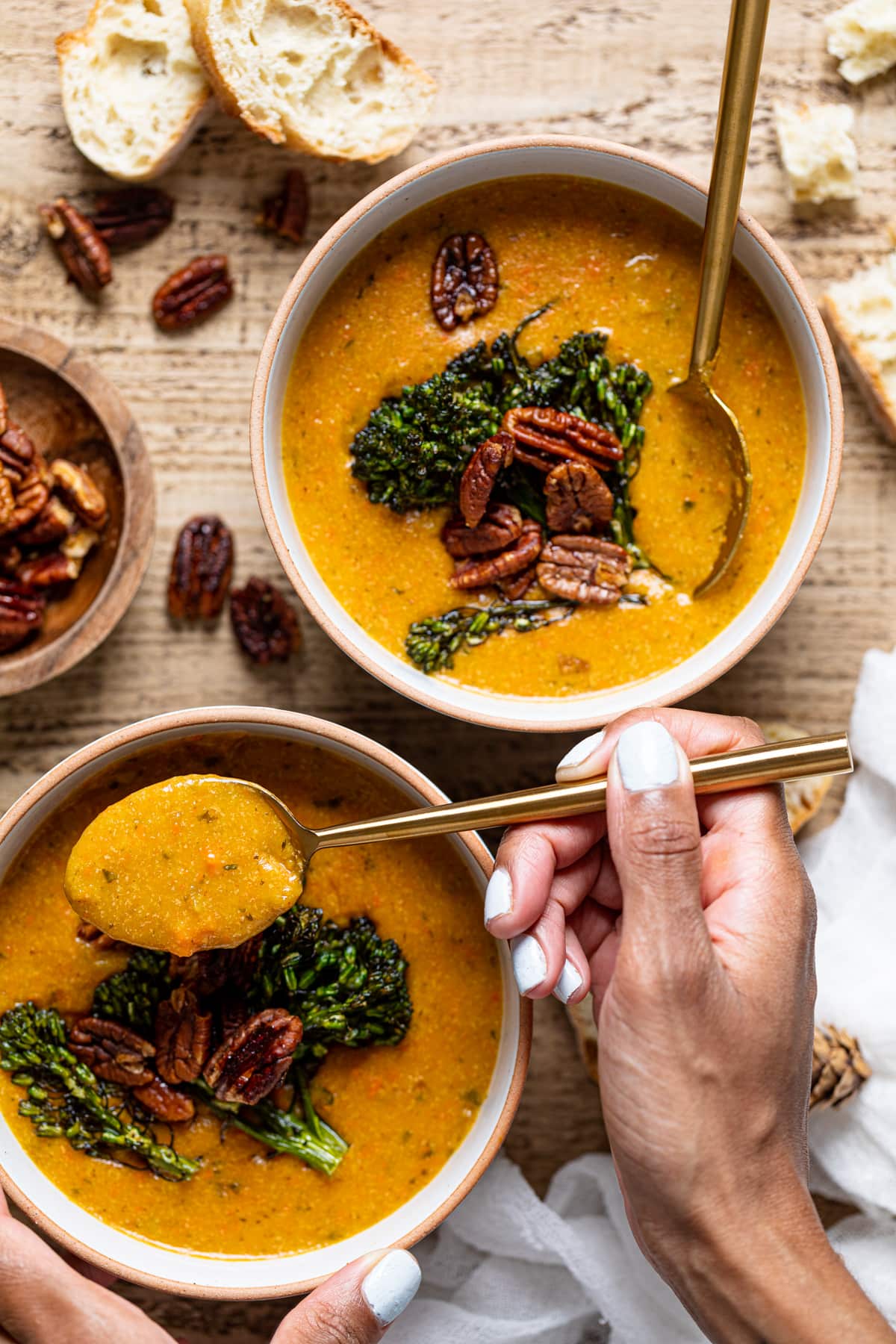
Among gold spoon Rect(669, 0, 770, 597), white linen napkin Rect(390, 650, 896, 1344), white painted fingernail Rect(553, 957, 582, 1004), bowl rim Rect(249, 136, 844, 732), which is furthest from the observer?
white linen napkin Rect(390, 650, 896, 1344)

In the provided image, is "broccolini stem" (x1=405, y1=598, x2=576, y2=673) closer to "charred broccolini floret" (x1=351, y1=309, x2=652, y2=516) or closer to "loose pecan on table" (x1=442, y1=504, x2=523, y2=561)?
"loose pecan on table" (x1=442, y1=504, x2=523, y2=561)

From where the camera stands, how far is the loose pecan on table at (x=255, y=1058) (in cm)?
204

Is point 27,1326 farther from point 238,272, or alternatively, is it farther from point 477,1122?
point 238,272

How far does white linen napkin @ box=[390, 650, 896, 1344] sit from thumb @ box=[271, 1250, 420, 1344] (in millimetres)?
441

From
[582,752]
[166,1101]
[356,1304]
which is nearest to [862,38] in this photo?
[582,752]

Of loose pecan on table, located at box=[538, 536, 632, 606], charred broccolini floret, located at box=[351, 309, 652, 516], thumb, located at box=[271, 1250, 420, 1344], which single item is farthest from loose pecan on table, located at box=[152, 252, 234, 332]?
thumb, located at box=[271, 1250, 420, 1344]

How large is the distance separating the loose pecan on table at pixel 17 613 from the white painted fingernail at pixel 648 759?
1.26 metres

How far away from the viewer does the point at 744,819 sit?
1.86 m

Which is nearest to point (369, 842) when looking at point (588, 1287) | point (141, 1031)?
point (141, 1031)

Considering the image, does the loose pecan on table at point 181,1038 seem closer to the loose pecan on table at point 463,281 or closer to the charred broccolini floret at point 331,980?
the charred broccolini floret at point 331,980

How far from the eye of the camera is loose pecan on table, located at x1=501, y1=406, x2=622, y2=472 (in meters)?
2.13

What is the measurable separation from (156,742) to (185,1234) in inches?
36.2

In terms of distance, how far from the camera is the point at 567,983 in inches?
76.9

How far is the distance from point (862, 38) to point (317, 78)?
111 cm
